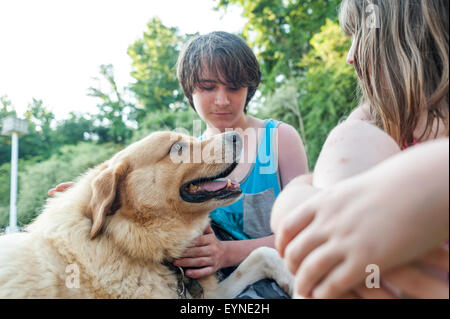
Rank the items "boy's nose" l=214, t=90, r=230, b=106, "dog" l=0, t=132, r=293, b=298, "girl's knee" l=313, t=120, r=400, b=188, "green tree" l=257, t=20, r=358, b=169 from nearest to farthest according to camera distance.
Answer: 1. "girl's knee" l=313, t=120, r=400, b=188
2. "dog" l=0, t=132, r=293, b=298
3. "boy's nose" l=214, t=90, r=230, b=106
4. "green tree" l=257, t=20, r=358, b=169

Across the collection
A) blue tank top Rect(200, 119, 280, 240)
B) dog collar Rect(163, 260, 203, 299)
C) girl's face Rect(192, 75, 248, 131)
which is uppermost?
girl's face Rect(192, 75, 248, 131)

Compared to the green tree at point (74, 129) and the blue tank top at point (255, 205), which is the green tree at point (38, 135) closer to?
the green tree at point (74, 129)

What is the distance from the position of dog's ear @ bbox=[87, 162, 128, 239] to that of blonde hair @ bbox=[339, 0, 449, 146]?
148 cm

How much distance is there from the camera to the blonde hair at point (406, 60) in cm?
112

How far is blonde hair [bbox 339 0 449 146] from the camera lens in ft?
3.68

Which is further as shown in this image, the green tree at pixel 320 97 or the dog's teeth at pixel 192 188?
the green tree at pixel 320 97

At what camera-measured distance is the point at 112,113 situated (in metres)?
16.5

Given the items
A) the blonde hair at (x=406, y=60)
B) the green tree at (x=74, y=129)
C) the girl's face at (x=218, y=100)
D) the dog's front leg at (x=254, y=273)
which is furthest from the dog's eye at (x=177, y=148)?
the green tree at (x=74, y=129)

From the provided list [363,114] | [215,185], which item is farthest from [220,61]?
[363,114]

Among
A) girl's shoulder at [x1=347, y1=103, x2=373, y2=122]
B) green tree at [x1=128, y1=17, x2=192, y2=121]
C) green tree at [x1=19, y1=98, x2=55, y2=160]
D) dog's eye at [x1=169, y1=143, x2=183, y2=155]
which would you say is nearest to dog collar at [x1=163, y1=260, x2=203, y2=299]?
dog's eye at [x1=169, y1=143, x2=183, y2=155]

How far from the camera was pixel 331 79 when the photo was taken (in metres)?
10.9

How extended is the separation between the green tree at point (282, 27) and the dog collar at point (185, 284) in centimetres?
1327

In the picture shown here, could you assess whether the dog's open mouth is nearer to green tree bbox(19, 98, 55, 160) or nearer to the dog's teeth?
the dog's teeth

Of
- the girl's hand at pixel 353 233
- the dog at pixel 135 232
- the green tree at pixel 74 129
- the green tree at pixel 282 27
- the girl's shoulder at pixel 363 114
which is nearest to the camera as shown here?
the girl's hand at pixel 353 233
